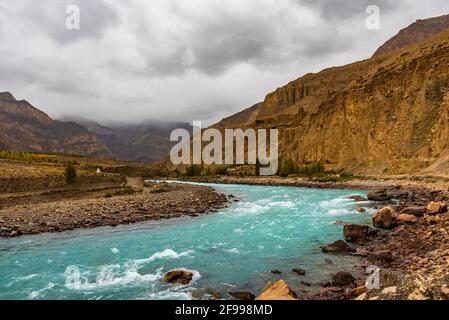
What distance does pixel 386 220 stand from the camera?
2423cm

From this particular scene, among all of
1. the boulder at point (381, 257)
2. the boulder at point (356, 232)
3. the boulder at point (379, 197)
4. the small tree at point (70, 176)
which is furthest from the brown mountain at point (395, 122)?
the small tree at point (70, 176)

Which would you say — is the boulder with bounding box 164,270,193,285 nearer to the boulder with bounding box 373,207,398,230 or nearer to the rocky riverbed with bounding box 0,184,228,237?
the boulder with bounding box 373,207,398,230

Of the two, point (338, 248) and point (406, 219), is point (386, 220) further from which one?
point (338, 248)

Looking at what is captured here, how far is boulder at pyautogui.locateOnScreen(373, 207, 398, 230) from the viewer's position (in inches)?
943

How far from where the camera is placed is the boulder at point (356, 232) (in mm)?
21531

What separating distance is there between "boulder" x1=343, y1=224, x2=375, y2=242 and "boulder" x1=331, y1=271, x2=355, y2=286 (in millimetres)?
7805

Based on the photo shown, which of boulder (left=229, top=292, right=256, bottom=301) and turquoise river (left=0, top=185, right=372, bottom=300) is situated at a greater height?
boulder (left=229, top=292, right=256, bottom=301)

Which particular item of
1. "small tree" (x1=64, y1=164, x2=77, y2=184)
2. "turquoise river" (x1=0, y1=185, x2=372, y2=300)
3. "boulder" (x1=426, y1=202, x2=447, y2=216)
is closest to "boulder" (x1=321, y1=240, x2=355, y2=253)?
A: "turquoise river" (x1=0, y1=185, x2=372, y2=300)

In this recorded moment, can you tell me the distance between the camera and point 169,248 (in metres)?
21.6

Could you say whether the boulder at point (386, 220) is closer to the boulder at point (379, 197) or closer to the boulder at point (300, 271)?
the boulder at point (300, 271)

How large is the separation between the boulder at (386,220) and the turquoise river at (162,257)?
110 inches

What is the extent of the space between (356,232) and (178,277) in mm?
12601
